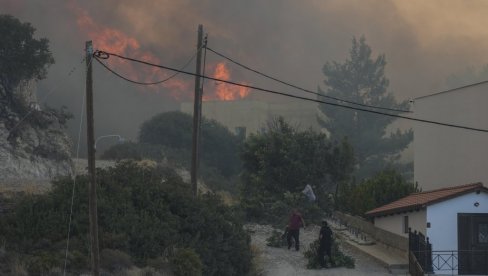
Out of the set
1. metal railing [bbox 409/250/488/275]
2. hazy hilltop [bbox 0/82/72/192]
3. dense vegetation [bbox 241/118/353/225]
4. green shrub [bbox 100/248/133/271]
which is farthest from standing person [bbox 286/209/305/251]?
hazy hilltop [bbox 0/82/72/192]

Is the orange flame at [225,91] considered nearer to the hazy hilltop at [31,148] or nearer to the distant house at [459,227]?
the hazy hilltop at [31,148]

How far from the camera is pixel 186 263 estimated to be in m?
20.5

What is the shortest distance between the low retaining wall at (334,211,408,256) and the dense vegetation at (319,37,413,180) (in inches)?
1429

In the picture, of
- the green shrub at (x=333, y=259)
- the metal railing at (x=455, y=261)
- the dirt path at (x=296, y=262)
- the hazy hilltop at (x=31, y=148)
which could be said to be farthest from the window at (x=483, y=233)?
the hazy hilltop at (x=31, y=148)

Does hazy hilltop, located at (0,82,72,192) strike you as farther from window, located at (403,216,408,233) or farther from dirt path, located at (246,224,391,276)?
window, located at (403,216,408,233)

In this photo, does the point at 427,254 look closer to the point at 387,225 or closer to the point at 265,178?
the point at 387,225

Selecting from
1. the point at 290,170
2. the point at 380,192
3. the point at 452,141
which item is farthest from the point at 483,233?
the point at 290,170

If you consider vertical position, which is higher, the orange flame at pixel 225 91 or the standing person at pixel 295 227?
the orange flame at pixel 225 91

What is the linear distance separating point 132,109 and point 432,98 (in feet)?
220

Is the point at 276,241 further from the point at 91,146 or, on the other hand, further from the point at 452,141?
the point at 91,146

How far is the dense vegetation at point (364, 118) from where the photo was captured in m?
75.3

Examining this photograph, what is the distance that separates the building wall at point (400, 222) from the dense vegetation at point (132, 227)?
6.77 metres

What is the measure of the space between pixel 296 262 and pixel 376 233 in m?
5.70

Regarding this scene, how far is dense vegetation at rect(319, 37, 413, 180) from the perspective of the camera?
7531 centimetres
